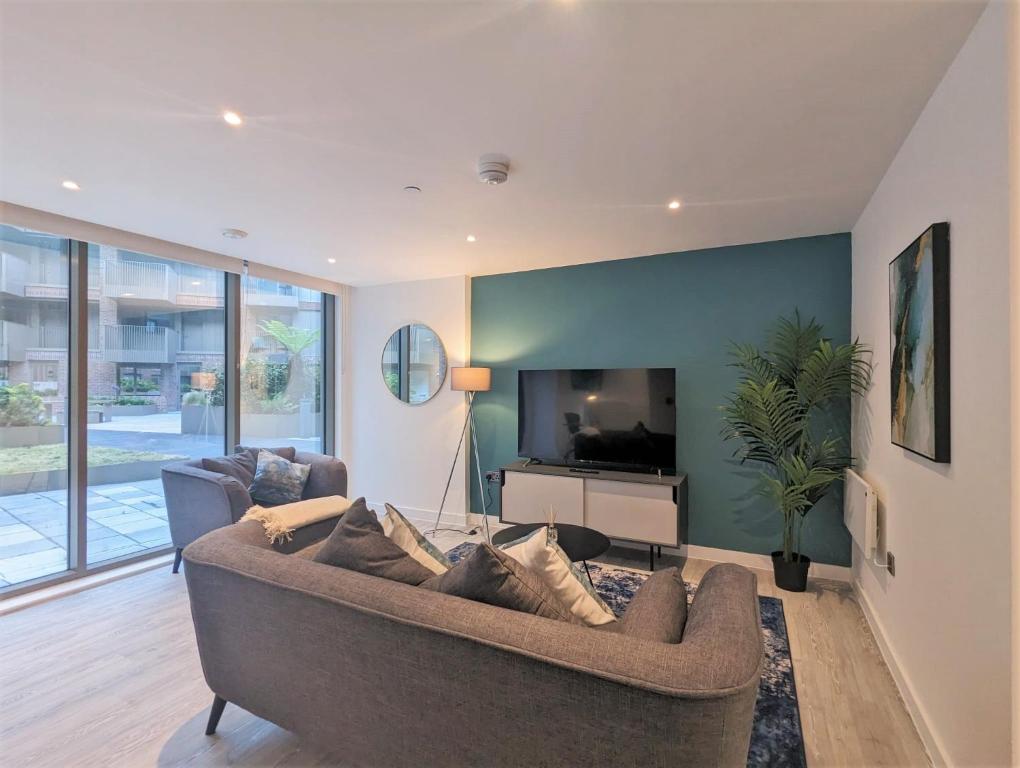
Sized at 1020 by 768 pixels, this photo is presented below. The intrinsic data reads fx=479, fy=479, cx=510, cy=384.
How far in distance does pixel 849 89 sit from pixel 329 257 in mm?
3678

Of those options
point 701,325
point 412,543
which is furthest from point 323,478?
point 701,325

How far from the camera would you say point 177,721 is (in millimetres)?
1965

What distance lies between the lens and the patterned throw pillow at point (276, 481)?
3672 millimetres

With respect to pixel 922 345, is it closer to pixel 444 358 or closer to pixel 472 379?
pixel 472 379

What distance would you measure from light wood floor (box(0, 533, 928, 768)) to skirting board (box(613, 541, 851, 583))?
0.33m

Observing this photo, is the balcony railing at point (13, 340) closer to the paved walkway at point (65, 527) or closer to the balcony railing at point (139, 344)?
the balcony railing at point (139, 344)

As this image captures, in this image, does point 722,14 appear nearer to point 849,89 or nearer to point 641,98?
point 641,98

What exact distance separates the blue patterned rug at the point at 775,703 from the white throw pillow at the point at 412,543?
1.36m

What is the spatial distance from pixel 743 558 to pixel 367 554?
314 centimetres

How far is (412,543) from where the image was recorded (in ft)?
5.83

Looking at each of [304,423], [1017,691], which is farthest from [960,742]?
[304,423]

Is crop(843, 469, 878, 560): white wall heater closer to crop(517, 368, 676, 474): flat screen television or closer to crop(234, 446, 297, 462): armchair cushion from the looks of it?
crop(517, 368, 676, 474): flat screen television

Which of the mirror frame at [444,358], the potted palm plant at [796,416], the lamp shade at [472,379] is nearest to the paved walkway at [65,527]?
the mirror frame at [444,358]

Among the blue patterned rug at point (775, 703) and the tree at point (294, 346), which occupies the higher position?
the tree at point (294, 346)
